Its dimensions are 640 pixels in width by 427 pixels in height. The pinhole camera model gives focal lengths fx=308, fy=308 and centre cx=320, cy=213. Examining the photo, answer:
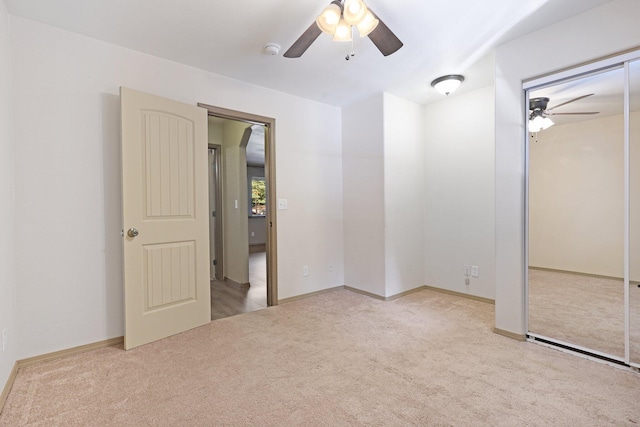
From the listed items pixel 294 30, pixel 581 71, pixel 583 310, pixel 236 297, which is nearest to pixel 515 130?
pixel 581 71

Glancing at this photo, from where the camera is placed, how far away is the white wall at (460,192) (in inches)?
140

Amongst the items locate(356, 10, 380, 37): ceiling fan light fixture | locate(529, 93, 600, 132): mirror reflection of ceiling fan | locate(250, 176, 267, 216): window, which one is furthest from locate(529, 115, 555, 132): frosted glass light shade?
locate(250, 176, 267, 216): window

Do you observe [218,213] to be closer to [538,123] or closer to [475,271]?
[475,271]

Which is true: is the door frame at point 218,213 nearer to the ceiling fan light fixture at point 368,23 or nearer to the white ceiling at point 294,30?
the white ceiling at point 294,30

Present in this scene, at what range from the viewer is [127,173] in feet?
7.97

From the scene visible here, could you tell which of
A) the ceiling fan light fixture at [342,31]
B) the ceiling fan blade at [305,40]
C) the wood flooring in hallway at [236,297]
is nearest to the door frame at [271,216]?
the wood flooring in hallway at [236,297]

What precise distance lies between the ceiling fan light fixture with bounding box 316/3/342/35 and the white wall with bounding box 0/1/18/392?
2025 millimetres

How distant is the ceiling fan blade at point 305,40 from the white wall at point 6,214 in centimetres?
184

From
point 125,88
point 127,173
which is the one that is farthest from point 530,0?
point 127,173

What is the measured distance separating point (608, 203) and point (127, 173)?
3.64 m

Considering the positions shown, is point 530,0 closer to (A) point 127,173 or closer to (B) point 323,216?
(B) point 323,216

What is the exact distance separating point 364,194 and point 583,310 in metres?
2.32

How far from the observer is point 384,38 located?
189 cm

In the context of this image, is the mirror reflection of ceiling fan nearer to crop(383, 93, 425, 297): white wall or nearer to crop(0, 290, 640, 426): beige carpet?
crop(383, 93, 425, 297): white wall
